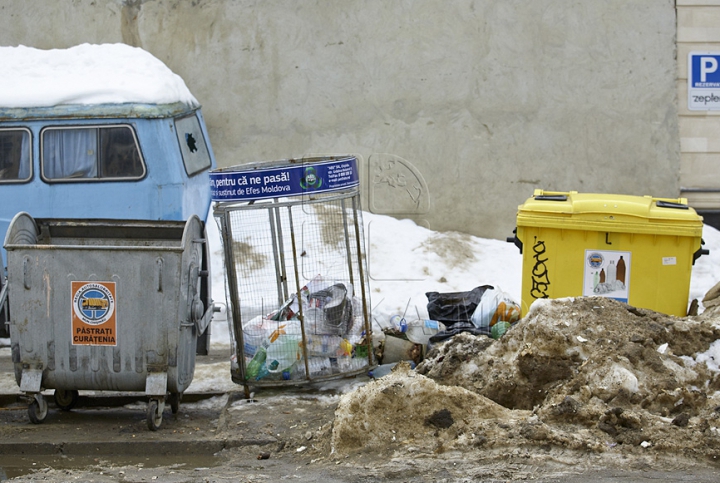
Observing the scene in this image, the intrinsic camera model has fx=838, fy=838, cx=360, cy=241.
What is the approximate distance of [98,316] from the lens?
18.2ft

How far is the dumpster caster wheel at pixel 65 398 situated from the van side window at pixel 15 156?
2858 mm

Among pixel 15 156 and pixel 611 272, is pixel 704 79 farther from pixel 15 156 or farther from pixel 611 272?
pixel 15 156

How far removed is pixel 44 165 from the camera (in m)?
8.01

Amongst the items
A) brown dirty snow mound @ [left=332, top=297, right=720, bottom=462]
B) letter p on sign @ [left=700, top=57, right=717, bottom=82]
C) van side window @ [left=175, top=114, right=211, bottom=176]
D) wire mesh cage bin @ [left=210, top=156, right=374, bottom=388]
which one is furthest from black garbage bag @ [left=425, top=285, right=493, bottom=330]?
letter p on sign @ [left=700, top=57, right=717, bottom=82]

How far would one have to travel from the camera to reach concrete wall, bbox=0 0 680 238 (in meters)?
9.83

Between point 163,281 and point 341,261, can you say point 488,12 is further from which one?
point 163,281

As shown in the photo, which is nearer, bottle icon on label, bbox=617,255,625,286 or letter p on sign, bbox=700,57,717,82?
bottle icon on label, bbox=617,255,625,286

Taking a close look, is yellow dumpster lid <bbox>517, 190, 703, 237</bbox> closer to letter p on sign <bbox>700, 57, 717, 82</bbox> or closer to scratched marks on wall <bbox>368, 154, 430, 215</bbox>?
scratched marks on wall <bbox>368, 154, 430, 215</bbox>

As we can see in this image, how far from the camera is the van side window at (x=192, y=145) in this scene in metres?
8.26

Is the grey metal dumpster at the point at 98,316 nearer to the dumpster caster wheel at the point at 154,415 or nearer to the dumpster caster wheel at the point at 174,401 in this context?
the dumpster caster wheel at the point at 154,415

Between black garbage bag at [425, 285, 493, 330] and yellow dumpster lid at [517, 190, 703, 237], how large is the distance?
915 millimetres

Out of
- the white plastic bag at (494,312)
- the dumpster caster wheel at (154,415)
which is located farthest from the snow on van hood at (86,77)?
the white plastic bag at (494,312)

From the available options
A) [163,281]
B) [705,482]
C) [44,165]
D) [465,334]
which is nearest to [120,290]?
[163,281]

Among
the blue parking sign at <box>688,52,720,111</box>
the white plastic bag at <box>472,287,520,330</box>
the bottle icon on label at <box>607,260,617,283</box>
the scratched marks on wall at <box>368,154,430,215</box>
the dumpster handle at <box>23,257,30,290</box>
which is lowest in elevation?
the white plastic bag at <box>472,287,520,330</box>
